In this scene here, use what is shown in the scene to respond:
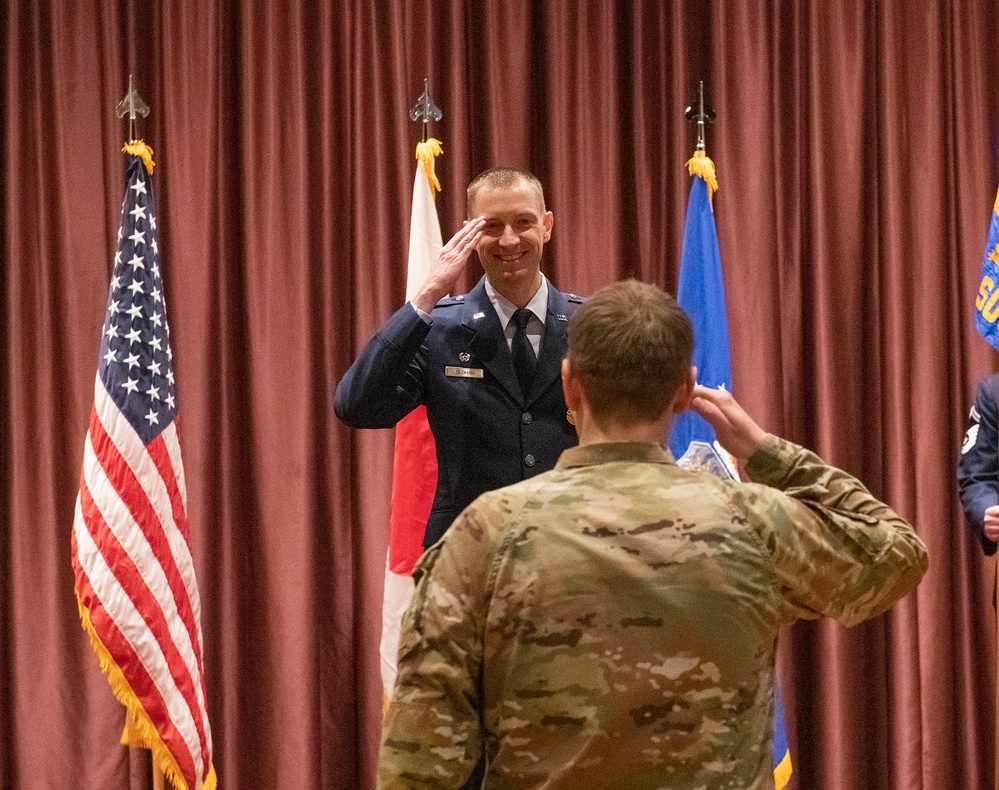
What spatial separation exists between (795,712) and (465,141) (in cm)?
230

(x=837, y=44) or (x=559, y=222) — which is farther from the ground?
(x=837, y=44)

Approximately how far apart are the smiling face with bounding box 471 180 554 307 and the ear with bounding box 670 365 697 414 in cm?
110

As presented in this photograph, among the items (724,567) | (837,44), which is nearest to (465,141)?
(837,44)

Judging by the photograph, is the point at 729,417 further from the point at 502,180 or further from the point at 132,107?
the point at 132,107

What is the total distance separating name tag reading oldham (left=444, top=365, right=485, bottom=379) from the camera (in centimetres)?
248

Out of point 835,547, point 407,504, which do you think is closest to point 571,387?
point 835,547

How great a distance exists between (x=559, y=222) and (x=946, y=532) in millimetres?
1711

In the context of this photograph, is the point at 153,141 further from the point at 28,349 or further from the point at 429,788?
the point at 429,788

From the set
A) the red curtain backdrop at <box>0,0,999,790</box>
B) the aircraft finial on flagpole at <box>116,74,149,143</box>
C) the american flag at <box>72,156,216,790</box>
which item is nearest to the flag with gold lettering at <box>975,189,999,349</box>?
the red curtain backdrop at <box>0,0,999,790</box>

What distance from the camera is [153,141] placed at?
4043 mm

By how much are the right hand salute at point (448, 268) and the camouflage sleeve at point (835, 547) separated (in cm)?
110

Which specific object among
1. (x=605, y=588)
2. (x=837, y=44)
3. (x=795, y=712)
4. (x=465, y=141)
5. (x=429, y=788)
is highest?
(x=837, y=44)

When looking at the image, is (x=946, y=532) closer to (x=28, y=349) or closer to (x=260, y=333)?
(x=260, y=333)

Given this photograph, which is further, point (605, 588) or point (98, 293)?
point (98, 293)
